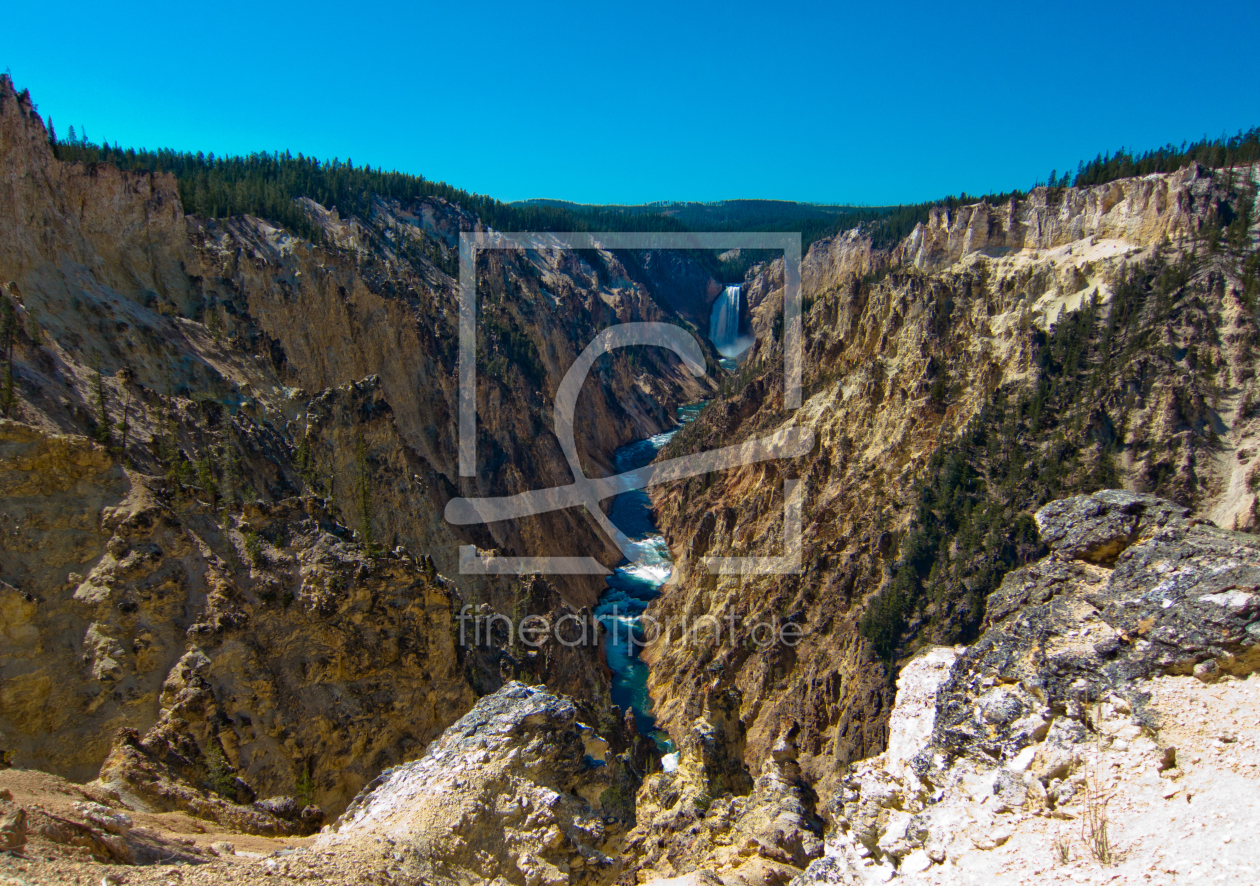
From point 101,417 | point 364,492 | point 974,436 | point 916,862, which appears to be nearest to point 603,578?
point 974,436

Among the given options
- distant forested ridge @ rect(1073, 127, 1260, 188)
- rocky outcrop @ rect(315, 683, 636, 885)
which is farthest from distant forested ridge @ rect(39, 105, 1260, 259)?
rocky outcrop @ rect(315, 683, 636, 885)

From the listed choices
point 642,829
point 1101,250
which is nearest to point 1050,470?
point 1101,250

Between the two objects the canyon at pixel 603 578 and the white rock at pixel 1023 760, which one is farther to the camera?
the canyon at pixel 603 578

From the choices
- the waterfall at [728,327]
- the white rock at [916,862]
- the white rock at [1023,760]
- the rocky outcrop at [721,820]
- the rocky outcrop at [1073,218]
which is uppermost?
the waterfall at [728,327]

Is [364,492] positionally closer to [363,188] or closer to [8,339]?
[8,339]

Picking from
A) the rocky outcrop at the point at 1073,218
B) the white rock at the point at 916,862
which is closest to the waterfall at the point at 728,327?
the rocky outcrop at the point at 1073,218

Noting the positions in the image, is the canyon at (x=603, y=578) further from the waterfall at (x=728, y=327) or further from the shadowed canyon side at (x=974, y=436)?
the waterfall at (x=728, y=327)
